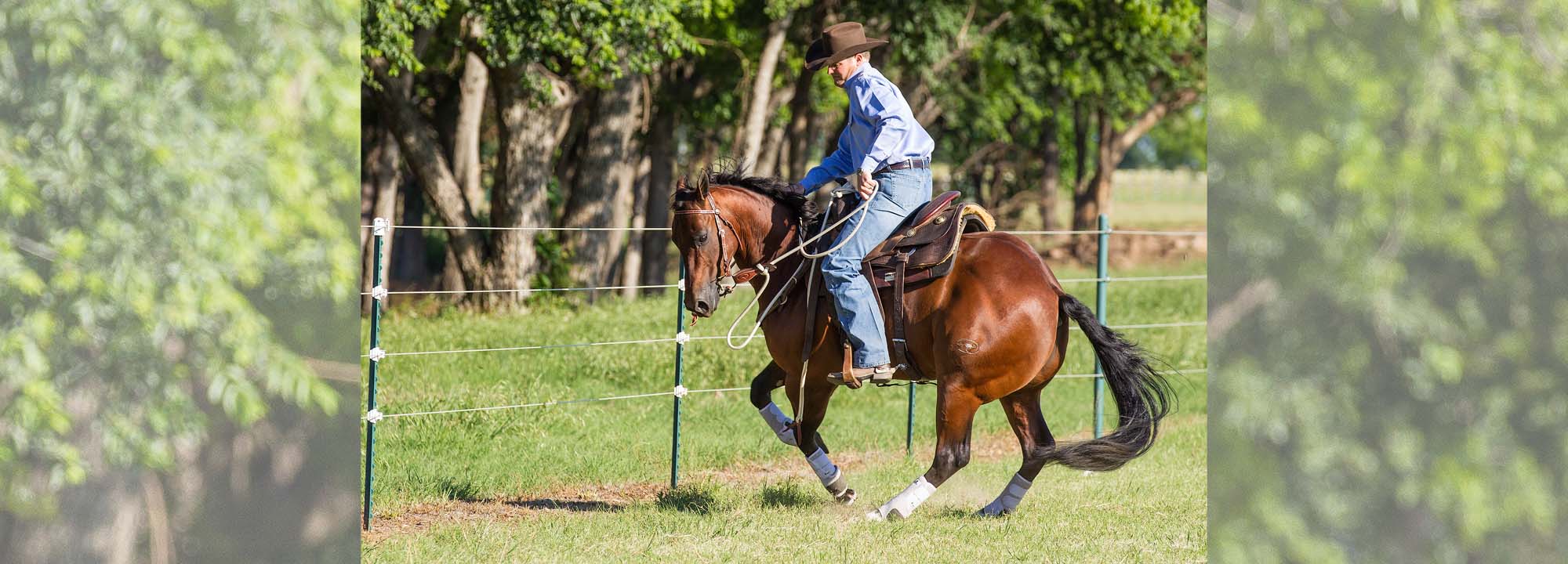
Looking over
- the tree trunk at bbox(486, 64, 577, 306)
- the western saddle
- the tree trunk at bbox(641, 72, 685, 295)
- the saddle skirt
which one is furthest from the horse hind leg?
the tree trunk at bbox(641, 72, 685, 295)

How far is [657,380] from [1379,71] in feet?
27.4

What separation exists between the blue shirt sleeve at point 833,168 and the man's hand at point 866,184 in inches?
15.7

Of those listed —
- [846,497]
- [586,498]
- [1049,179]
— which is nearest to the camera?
[846,497]

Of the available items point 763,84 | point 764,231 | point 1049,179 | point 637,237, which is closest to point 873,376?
point 764,231

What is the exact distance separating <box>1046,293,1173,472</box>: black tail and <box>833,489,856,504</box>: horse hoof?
47.6 inches

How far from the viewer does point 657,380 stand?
11188 millimetres

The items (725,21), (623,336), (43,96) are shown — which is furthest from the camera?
(725,21)

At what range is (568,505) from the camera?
7.51 metres

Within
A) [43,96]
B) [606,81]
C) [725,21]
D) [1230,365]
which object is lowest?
[1230,365]

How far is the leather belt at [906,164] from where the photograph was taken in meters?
6.58

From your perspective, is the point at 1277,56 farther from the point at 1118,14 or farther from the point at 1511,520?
the point at 1118,14

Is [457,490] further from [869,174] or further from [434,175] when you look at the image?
[434,175]

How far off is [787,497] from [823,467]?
16.2 inches

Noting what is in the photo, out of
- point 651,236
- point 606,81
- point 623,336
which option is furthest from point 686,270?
point 651,236
